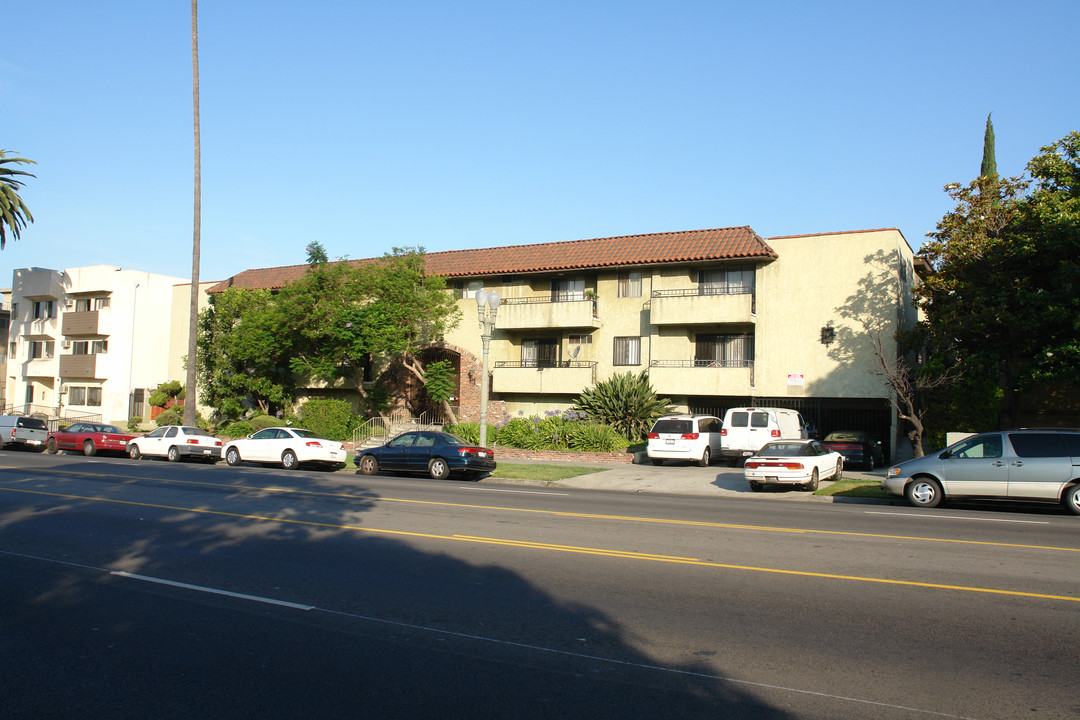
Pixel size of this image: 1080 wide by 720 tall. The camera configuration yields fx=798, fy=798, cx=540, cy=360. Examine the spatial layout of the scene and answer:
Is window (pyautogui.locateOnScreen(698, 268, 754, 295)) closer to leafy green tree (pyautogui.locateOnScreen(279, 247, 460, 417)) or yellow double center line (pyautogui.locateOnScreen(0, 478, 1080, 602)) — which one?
leafy green tree (pyautogui.locateOnScreen(279, 247, 460, 417))

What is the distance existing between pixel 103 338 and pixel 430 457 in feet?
119

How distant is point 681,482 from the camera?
2236 cm

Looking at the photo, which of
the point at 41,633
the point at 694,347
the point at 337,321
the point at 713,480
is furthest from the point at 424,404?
the point at 41,633

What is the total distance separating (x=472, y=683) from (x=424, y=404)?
3382 centimetres

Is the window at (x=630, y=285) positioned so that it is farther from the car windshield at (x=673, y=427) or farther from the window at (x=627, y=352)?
the car windshield at (x=673, y=427)

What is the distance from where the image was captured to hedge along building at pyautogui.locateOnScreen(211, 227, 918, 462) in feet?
94.8

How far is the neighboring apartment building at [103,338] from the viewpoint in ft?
162

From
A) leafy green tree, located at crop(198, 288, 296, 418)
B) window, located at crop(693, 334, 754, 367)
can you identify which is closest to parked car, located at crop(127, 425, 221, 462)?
leafy green tree, located at crop(198, 288, 296, 418)

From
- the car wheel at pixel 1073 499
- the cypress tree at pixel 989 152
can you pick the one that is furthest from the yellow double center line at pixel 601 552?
the cypress tree at pixel 989 152

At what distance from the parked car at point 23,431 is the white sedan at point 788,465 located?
28782mm

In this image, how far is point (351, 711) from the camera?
16.5ft

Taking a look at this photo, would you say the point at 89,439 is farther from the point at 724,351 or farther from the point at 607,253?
the point at 724,351

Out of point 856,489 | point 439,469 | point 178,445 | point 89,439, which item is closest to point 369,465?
point 439,469

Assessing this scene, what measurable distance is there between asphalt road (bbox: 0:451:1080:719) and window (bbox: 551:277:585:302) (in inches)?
875
